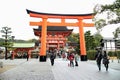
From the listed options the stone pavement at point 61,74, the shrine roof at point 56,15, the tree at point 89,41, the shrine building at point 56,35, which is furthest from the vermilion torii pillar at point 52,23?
the shrine building at point 56,35

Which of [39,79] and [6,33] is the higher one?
[6,33]

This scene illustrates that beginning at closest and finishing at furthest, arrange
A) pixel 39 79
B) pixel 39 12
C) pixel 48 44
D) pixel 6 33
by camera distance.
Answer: pixel 39 79
pixel 39 12
pixel 6 33
pixel 48 44

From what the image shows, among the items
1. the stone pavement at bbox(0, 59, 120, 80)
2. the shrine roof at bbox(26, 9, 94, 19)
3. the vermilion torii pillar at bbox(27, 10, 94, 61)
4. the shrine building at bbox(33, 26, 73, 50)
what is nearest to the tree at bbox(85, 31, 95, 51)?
the shrine building at bbox(33, 26, 73, 50)

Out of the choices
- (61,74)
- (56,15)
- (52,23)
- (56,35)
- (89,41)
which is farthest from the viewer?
(56,35)

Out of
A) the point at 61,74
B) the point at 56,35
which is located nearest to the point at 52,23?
the point at 61,74

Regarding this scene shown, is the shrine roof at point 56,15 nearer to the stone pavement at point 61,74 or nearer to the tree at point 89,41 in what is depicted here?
the tree at point 89,41

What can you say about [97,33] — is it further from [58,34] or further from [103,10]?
[58,34]

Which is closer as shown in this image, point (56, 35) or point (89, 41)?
point (89, 41)

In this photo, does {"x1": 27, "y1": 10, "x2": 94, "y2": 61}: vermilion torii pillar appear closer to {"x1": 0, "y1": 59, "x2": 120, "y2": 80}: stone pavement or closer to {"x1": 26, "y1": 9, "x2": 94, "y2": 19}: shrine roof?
{"x1": 26, "y1": 9, "x2": 94, "y2": 19}: shrine roof

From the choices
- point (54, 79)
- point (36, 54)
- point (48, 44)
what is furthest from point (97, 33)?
point (48, 44)

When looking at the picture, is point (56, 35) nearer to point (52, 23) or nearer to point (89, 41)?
point (89, 41)

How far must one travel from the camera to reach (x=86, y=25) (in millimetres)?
35750

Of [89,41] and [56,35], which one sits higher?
[56,35]

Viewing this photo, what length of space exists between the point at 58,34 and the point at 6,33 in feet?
47.7
